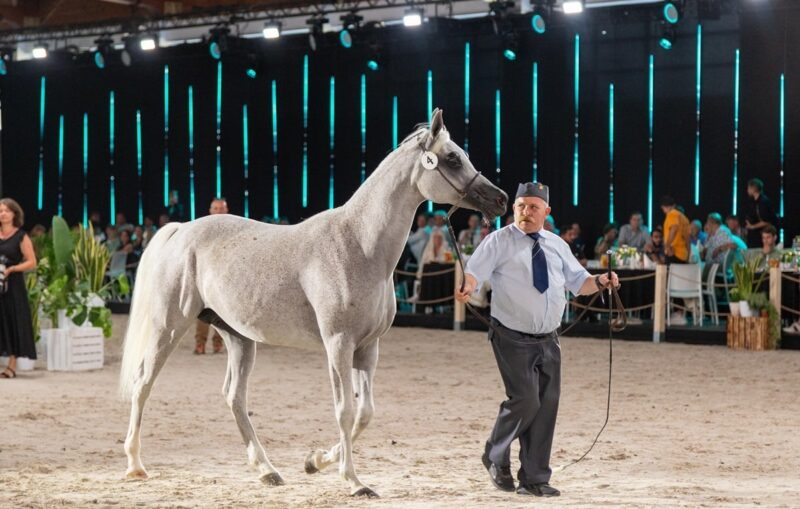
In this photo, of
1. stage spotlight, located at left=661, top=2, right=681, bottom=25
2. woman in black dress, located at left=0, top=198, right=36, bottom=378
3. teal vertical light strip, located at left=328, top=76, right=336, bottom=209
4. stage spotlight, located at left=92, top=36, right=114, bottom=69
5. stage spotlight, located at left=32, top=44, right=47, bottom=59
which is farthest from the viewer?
stage spotlight, located at left=32, top=44, right=47, bottom=59

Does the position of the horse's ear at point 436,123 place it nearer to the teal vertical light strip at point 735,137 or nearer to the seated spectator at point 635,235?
the seated spectator at point 635,235

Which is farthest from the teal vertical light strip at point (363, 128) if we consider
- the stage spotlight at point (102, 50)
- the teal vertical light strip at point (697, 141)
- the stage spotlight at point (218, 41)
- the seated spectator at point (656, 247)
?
the seated spectator at point (656, 247)

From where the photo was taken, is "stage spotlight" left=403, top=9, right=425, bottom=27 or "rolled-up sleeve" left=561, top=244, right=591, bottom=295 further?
"stage spotlight" left=403, top=9, right=425, bottom=27

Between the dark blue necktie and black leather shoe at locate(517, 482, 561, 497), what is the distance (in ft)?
3.05

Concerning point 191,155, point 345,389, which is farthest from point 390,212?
point 191,155

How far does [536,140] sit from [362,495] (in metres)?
17.0

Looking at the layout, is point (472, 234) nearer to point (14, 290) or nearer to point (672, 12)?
point (672, 12)

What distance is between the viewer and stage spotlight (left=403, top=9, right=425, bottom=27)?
2106 centimetres

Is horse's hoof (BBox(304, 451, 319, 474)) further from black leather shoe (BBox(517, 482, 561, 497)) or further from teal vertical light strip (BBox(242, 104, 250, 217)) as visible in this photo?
teal vertical light strip (BBox(242, 104, 250, 217))

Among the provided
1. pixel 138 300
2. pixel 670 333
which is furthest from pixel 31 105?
pixel 138 300

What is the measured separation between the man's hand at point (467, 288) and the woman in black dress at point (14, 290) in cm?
645

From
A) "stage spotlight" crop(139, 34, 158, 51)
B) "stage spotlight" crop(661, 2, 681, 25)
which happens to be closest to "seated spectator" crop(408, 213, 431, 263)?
"stage spotlight" crop(661, 2, 681, 25)

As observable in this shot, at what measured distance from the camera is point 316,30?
22812 millimetres

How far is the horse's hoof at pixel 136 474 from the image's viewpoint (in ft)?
20.3
